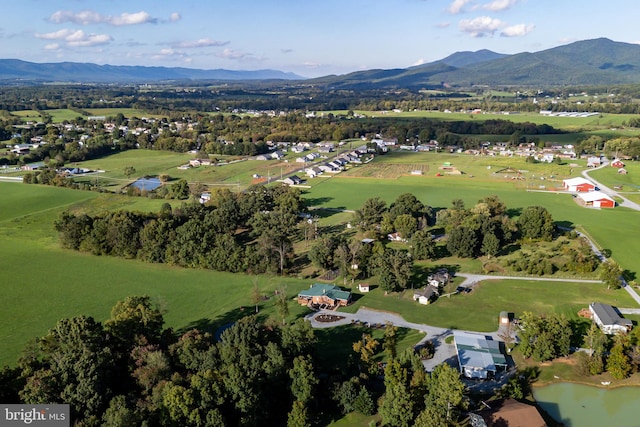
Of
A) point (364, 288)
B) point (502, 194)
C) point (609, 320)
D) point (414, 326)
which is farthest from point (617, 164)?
point (414, 326)

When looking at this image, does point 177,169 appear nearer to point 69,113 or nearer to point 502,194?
point 502,194

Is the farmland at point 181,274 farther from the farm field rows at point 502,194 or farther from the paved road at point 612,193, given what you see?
the paved road at point 612,193

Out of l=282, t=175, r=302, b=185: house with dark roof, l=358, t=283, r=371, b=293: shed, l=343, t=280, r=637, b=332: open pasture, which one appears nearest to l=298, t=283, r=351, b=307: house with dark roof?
l=343, t=280, r=637, b=332: open pasture

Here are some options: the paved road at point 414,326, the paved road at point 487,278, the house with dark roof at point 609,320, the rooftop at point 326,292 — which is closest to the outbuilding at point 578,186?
the paved road at point 487,278

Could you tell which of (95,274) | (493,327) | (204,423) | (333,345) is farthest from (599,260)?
(95,274)

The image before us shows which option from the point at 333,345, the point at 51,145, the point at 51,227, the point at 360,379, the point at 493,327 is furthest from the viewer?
the point at 51,145

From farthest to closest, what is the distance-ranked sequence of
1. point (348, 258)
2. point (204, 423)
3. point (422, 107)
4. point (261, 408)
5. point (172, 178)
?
point (422, 107), point (172, 178), point (348, 258), point (261, 408), point (204, 423)

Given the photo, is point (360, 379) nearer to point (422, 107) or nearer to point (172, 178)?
point (172, 178)
